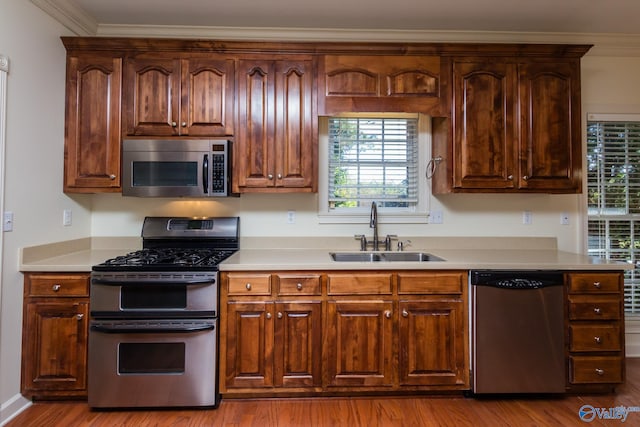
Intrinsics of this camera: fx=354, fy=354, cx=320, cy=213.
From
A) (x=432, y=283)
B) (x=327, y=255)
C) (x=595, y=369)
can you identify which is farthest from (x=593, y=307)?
(x=327, y=255)

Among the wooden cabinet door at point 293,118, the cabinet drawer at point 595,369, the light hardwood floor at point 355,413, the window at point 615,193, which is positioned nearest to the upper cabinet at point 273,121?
the wooden cabinet door at point 293,118

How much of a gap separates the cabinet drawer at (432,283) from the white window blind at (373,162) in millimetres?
844

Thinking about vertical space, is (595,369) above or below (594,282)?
below

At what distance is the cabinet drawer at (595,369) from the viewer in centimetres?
227

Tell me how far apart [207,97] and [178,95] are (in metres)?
0.20

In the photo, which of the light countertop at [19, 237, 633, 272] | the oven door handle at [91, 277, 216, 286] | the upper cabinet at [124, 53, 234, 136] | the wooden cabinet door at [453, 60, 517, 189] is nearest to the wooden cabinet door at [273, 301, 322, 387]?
the light countertop at [19, 237, 633, 272]

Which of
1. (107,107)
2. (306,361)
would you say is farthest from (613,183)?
(107,107)

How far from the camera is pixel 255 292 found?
2.24m

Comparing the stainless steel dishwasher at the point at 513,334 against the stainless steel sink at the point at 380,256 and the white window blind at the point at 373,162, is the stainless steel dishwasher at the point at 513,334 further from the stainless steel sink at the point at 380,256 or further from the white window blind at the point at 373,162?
the white window blind at the point at 373,162

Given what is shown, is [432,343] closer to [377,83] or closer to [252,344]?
[252,344]

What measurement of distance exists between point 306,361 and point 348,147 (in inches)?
66.7

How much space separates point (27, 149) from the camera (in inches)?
87.4

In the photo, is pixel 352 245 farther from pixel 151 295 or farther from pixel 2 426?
pixel 2 426

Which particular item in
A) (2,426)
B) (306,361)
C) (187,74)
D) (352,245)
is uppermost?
(187,74)
